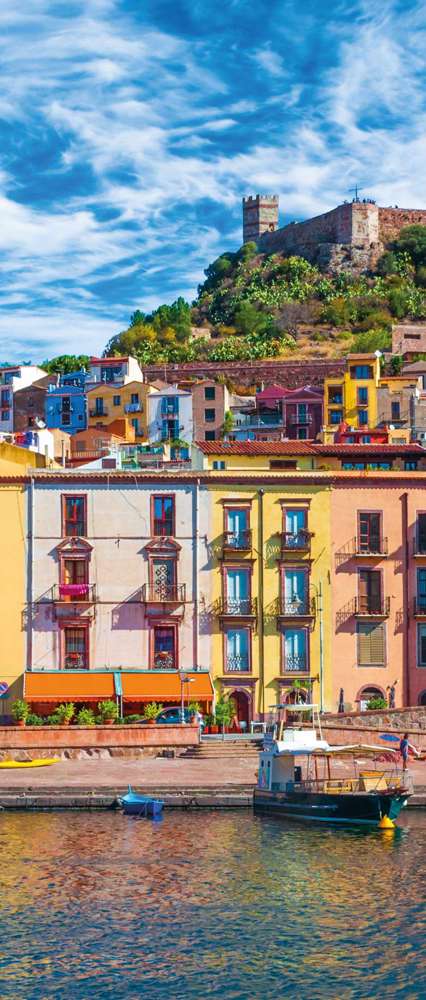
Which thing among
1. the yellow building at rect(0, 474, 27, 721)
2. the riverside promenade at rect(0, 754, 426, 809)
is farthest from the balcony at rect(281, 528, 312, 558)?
the yellow building at rect(0, 474, 27, 721)

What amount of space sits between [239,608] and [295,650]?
3.20m

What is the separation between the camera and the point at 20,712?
62875 mm

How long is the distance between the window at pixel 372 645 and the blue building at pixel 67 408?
2536 inches

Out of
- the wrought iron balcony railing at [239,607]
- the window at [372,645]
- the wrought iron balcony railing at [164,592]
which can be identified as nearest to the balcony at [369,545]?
the window at [372,645]

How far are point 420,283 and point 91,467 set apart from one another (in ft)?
410

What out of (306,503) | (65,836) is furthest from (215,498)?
(65,836)

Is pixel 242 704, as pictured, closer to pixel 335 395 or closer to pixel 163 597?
pixel 163 597

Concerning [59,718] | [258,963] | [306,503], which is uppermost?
[306,503]

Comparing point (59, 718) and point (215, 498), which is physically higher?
point (215, 498)

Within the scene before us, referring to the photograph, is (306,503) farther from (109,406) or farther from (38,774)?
Answer: (109,406)

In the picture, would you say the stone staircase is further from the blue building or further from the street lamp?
the blue building

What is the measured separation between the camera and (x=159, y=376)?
487 ft

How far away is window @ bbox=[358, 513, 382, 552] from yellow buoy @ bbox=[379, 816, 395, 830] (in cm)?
1984

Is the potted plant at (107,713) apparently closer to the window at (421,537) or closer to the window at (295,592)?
the window at (295,592)
